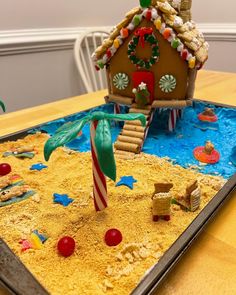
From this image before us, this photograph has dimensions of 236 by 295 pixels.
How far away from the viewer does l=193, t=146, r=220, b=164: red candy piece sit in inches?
31.3

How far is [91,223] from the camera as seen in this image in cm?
56

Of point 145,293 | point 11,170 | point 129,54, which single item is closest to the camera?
point 145,293

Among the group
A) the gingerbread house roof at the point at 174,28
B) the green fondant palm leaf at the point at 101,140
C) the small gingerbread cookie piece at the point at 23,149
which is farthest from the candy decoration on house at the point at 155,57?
the green fondant palm leaf at the point at 101,140

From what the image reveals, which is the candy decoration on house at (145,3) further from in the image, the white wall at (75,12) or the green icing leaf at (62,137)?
the white wall at (75,12)

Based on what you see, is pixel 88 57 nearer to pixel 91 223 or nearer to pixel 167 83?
pixel 167 83

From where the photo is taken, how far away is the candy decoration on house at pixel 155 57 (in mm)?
861

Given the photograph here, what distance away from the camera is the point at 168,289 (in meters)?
0.43

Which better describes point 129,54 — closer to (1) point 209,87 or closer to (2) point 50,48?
(1) point 209,87

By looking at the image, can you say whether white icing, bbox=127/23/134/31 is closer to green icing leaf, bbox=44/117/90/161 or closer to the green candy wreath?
the green candy wreath

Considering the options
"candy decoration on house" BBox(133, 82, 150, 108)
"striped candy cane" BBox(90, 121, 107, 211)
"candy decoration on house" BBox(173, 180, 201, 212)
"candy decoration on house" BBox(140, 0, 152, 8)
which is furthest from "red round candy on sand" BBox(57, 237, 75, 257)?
"candy decoration on house" BBox(140, 0, 152, 8)

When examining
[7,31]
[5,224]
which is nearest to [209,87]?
[7,31]

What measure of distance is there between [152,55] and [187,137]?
0.27m

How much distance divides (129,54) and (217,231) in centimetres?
60

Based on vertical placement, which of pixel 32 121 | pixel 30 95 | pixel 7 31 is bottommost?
pixel 30 95
